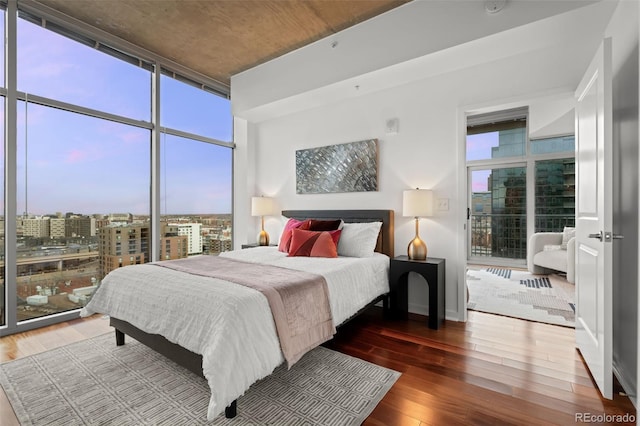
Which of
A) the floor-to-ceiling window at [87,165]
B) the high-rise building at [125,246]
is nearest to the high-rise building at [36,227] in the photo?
the floor-to-ceiling window at [87,165]

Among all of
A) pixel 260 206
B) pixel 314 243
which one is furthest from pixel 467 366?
pixel 260 206

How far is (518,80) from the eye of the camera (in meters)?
2.85

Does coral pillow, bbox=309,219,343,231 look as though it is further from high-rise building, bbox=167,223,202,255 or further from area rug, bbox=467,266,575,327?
high-rise building, bbox=167,223,202,255

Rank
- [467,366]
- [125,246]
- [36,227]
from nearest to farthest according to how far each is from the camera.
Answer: [467,366], [36,227], [125,246]

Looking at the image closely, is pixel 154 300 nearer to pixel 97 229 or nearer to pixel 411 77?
pixel 97 229

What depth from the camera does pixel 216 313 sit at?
5.39 feet

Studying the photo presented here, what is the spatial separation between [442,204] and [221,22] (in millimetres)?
2961

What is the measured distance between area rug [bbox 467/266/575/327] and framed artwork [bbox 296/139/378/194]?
194 centimetres

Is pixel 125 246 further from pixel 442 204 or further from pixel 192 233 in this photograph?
pixel 442 204

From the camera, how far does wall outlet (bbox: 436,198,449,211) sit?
10.4ft

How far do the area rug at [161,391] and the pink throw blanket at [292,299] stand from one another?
9.2 inches

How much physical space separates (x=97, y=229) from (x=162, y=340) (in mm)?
2145

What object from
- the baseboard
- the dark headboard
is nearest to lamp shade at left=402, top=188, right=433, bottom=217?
the dark headboard

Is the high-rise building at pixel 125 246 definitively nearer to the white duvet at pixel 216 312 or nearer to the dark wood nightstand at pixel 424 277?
the white duvet at pixel 216 312
